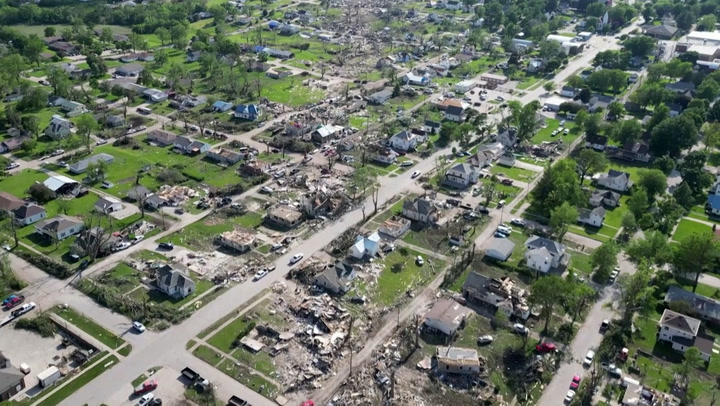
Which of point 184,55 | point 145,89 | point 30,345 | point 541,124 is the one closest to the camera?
point 30,345

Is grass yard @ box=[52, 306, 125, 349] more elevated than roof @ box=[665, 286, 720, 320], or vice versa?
grass yard @ box=[52, 306, 125, 349]

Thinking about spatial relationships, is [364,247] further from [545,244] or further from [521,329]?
[545,244]


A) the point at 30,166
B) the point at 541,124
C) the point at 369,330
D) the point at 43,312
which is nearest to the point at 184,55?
the point at 30,166

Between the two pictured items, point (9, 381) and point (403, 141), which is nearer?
point (9, 381)

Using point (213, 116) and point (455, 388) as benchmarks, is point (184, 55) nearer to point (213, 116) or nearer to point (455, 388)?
point (213, 116)

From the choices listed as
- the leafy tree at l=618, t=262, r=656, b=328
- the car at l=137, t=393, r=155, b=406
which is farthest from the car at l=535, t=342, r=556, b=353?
the car at l=137, t=393, r=155, b=406

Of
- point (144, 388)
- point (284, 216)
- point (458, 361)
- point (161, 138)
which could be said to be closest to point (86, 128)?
point (161, 138)

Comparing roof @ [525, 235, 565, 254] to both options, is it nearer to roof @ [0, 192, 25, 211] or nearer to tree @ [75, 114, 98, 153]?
roof @ [0, 192, 25, 211]
